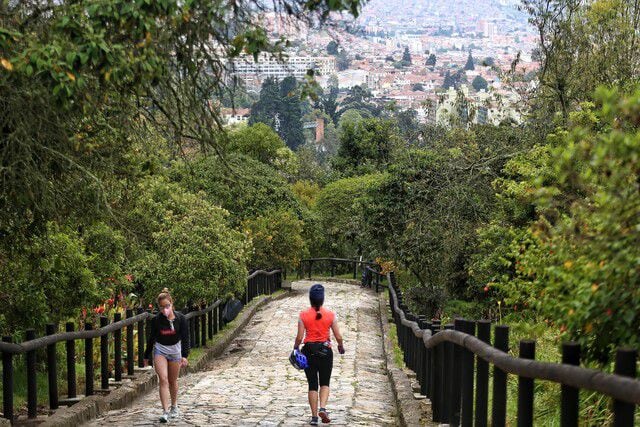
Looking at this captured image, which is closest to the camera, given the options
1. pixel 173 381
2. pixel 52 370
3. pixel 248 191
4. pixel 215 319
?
pixel 52 370

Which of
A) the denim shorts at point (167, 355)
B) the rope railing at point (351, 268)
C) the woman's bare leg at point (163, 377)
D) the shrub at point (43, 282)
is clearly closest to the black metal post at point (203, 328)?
the shrub at point (43, 282)

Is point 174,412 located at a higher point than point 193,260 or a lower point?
lower

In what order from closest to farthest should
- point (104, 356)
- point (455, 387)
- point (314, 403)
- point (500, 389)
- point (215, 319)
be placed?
point (500, 389) → point (455, 387) → point (314, 403) → point (104, 356) → point (215, 319)

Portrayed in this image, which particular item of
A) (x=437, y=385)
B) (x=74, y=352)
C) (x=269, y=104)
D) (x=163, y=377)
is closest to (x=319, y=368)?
(x=437, y=385)

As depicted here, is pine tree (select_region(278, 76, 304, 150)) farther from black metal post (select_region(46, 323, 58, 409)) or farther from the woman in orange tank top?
black metal post (select_region(46, 323, 58, 409))

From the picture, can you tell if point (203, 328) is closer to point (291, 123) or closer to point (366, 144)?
point (366, 144)

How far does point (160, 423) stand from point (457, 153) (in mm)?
17455

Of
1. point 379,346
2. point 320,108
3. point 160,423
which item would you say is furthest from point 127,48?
point 320,108

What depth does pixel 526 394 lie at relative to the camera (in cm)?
591

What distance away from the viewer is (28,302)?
12.8m

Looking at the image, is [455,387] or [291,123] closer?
[455,387]

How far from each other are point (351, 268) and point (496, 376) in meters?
49.6

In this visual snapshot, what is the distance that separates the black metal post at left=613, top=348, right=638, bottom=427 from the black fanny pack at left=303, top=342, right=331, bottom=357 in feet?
22.3

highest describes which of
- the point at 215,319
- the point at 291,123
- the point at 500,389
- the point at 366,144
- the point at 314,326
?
the point at 291,123
